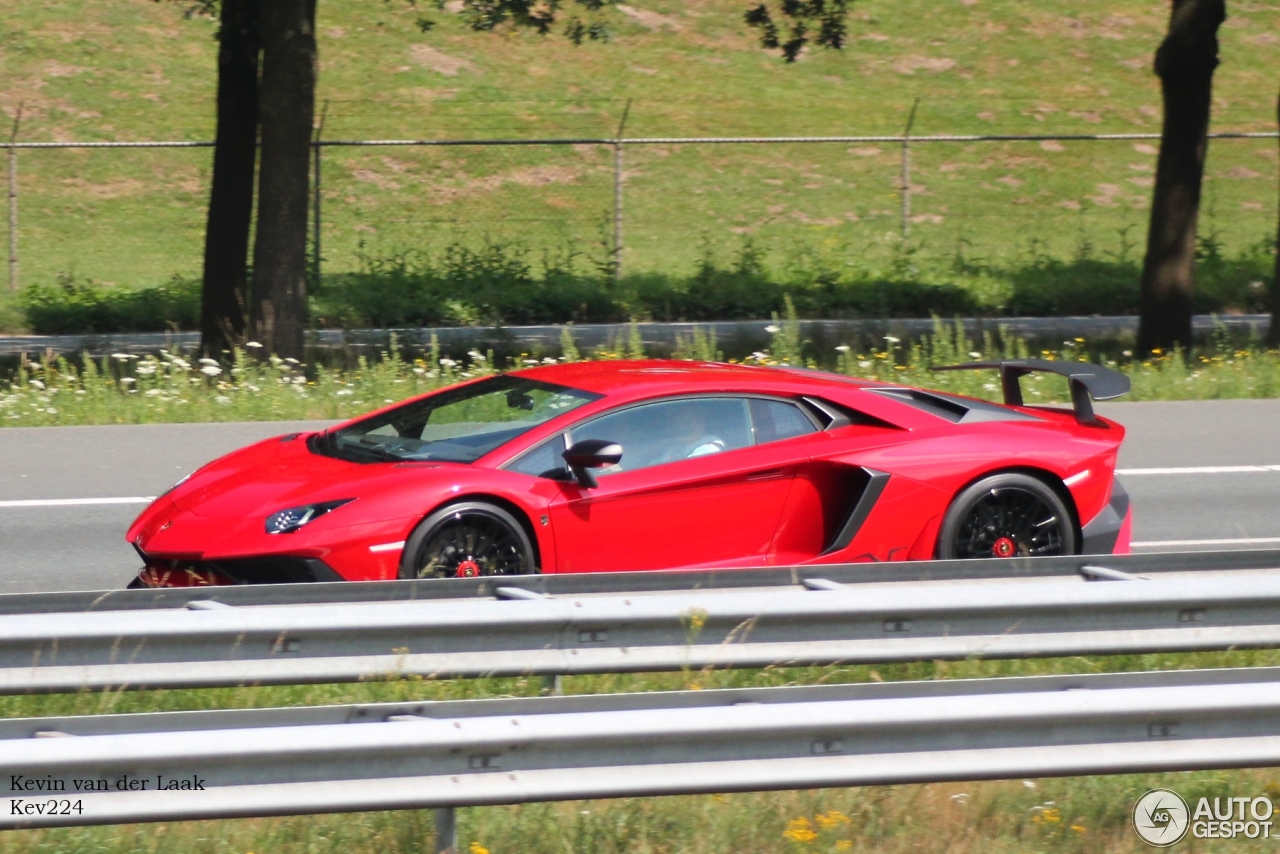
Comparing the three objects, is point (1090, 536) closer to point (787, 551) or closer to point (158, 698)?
point (787, 551)

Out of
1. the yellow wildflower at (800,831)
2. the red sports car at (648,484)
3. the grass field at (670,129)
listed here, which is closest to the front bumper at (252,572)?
the red sports car at (648,484)

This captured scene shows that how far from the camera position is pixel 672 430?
693 centimetres

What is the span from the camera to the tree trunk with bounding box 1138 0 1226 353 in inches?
641

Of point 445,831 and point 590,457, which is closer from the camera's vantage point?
point 445,831

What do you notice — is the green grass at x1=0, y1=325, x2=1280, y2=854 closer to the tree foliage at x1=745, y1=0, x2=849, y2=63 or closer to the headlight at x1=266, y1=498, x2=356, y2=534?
the headlight at x1=266, y1=498, x2=356, y2=534

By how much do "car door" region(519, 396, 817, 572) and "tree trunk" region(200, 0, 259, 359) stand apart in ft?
32.0

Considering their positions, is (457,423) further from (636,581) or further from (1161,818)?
(1161,818)

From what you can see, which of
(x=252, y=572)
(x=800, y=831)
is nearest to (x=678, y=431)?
(x=252, y=572)

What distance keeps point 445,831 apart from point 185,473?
679cm

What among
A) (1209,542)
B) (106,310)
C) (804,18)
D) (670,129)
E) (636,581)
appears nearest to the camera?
(636,581)

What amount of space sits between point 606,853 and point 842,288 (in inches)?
724

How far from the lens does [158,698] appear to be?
18.1 ft

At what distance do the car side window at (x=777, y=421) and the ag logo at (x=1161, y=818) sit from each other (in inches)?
113

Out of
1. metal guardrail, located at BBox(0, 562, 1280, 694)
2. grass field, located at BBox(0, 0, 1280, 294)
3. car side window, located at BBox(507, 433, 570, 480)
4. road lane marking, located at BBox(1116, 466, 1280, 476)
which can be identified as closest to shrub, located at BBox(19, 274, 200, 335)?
grass field, located at BBox(0, 0, 1280, 294)
